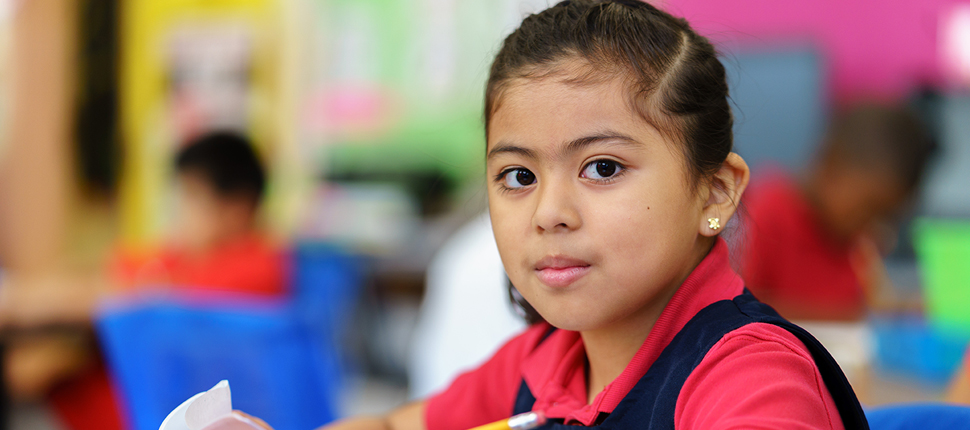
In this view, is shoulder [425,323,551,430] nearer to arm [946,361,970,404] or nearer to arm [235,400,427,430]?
arm [235,400,427,430]

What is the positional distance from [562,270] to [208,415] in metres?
0.29

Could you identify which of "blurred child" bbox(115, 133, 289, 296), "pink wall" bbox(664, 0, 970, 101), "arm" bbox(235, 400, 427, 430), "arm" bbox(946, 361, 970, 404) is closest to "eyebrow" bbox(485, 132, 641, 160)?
"arm" bbox(235, 400, 427, 430)

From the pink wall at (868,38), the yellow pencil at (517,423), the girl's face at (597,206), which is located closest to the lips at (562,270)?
the girl's face at (597,206)

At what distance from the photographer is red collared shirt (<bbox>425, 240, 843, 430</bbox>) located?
0.46 m

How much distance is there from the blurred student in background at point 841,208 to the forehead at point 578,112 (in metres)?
1.24

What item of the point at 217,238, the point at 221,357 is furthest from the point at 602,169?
the point at 217,238

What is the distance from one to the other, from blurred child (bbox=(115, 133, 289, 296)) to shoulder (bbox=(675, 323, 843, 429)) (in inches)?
58.8

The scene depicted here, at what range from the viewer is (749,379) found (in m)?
0.47

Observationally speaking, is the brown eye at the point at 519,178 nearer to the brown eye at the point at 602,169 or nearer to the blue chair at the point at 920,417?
the brown eye at the point at 602,169

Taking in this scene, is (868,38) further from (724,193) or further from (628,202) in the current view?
(628,202)

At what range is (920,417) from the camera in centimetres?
60

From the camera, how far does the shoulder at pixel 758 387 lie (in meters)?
0.45

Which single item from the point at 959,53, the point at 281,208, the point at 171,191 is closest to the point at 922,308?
the point at 959,53

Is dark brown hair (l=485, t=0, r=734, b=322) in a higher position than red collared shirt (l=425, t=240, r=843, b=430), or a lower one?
higher
